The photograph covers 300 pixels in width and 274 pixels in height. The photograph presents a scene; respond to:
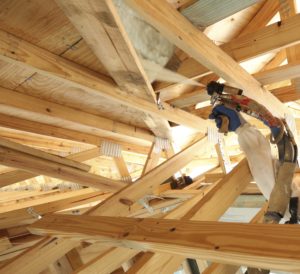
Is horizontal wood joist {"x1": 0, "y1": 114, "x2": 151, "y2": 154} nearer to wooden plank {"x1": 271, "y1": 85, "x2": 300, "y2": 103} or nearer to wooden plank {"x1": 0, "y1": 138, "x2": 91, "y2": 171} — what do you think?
wooden plank {"x1": 0, "y1": 138, "x2": 91, "y2": 171}

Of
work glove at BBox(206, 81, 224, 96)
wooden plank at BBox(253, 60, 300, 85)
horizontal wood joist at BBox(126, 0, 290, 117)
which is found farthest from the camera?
wooden plank at BBox(253, 60, 300, 85)

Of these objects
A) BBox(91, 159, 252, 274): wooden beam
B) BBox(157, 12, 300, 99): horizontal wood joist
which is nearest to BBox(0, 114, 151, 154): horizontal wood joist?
BBox(157, 12, 300, 99): horizontal wood joist

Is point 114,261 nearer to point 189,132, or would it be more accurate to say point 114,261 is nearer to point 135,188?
point 135,188

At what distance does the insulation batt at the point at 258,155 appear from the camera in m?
1.49

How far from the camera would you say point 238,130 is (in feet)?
5.08

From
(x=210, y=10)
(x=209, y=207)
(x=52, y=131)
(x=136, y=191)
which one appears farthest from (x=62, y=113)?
(x=209, y=207)

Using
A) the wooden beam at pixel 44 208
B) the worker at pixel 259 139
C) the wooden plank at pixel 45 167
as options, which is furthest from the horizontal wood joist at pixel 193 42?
the wooden beam at pixel 44 208

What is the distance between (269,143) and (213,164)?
8.74ft

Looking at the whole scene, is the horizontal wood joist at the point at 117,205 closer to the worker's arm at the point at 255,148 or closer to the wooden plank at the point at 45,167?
the wooden plank at the point at 45,167

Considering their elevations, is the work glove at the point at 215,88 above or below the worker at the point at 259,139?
above

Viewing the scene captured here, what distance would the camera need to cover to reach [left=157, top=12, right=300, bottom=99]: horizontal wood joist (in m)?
1.58

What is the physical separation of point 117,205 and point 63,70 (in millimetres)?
892

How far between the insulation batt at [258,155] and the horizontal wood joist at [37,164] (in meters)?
1.35

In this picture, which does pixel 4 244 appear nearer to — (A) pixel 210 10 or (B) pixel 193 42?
(B) pixel 193 42
